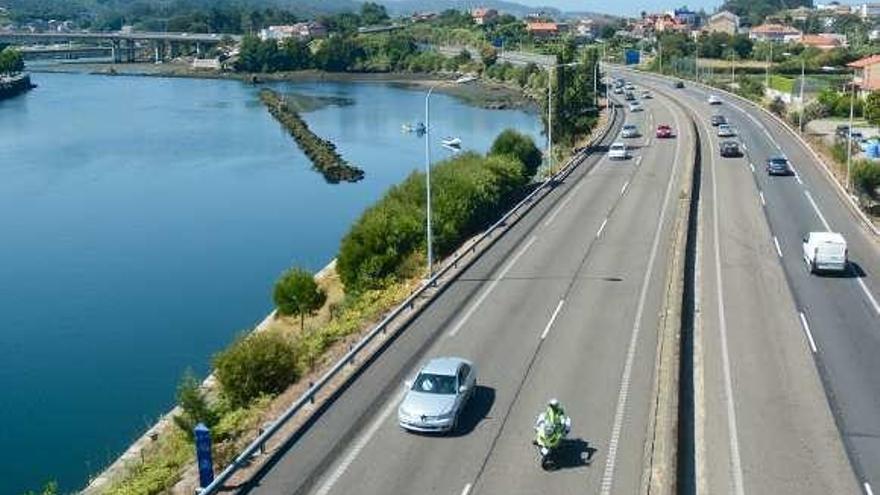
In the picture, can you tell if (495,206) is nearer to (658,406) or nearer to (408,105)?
(658,406)

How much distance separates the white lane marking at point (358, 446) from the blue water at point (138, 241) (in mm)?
11963

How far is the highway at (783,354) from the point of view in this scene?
72.3 feet

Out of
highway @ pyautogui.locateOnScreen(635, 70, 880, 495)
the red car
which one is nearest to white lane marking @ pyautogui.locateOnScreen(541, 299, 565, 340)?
highway @ pyautogui.locateOnScreen(635, 70, 880, 495)

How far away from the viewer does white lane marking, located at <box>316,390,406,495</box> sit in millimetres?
20438

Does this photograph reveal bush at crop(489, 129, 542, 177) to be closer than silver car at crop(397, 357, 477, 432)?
No

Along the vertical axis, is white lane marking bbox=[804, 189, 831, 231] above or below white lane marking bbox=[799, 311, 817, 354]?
above

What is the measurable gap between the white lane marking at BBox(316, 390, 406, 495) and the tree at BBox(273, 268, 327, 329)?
16.1 m

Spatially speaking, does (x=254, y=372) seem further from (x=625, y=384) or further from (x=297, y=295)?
(x=297, y=295)

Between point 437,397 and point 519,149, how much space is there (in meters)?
44.0

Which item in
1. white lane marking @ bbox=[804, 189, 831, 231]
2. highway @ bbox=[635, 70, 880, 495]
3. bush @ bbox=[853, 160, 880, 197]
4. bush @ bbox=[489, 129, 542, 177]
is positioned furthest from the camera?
bush @ bbox=[489, 129, 542, 177]

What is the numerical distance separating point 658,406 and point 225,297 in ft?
105

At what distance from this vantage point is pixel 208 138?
11494cm

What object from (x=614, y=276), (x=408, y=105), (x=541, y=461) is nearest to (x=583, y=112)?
(x=614, y=276)

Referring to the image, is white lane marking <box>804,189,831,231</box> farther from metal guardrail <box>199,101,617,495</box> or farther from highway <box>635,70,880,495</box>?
metal guardrail <box>199,101,617,495</box>
